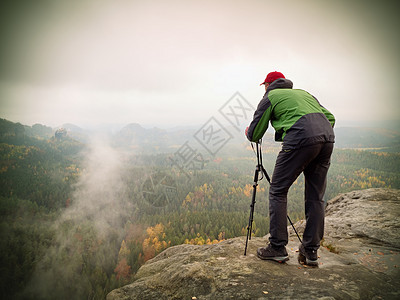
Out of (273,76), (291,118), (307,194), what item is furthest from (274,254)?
(273,76)

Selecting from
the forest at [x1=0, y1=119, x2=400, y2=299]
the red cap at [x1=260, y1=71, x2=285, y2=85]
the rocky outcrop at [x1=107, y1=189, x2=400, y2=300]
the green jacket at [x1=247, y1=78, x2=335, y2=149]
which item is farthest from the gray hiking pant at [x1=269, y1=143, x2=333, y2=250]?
the forest at [x1=0, y1=119, x2=400, y2=299]

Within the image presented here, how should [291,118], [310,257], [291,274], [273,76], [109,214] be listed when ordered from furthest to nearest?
[109,214]
[273,76]
[310,257]
[291,118]
[291,274]

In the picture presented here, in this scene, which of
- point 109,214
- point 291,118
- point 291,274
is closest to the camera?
point 291,274

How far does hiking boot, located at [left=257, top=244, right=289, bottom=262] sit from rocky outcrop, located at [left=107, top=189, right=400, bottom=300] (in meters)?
0.10

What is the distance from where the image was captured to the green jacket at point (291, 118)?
342 cm

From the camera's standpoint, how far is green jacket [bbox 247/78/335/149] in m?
3.42

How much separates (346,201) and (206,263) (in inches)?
323

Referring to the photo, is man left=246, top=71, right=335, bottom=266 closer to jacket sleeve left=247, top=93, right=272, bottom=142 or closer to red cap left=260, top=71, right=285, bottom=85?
jacket sleeve left=247, top=93, right=272, bottom=142

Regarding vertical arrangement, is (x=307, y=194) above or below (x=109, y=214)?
above

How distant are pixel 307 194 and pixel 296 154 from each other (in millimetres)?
1022

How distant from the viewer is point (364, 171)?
420 feet

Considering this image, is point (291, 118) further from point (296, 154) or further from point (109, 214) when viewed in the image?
point (109, 214)

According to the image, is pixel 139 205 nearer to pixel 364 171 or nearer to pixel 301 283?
pixel 301 283

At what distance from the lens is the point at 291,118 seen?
360 centimetres
